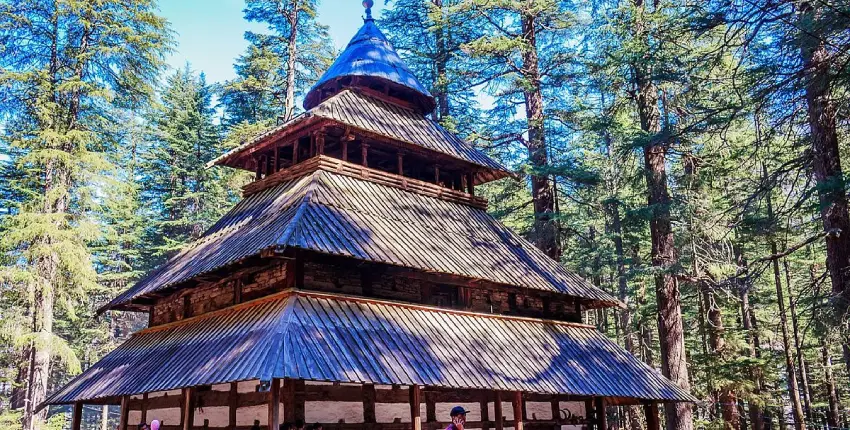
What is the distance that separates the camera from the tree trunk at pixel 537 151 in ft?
75.0

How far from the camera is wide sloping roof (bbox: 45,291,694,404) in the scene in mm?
10352

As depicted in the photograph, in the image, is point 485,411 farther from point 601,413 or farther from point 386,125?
point 386,125

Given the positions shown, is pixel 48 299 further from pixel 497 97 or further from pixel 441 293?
pixel 497 97

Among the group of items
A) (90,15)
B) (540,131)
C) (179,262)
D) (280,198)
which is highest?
(90,15)

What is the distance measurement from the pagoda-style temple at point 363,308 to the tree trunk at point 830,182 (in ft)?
17.1

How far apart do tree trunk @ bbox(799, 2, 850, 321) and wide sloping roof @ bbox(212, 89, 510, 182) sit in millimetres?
8924

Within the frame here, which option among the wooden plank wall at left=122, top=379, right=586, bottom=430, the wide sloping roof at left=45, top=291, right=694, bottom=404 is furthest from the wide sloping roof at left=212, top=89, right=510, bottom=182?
the wooden plank wall at left=122, top=379, right=586, bottom=430

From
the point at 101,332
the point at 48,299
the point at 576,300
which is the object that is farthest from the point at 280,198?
the point at 101,332

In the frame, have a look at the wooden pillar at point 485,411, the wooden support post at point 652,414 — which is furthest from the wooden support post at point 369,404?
the wooden support post at point 652,414

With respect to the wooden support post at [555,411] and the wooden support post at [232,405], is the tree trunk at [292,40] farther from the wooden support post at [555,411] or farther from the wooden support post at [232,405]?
the wooden support post at [555,411]

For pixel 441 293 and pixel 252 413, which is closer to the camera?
pixel 252 413

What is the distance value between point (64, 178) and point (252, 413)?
16074 mm

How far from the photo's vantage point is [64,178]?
76.6 ft

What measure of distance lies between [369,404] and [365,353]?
202cm
